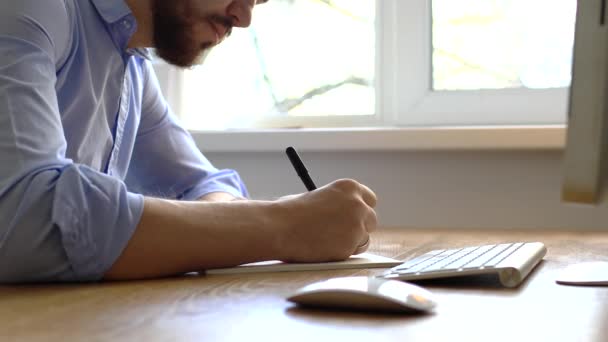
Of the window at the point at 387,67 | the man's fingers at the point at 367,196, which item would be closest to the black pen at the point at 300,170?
the man's fingers at the point at 367,196

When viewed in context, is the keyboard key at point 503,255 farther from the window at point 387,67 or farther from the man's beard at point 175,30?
the window at point 387,67

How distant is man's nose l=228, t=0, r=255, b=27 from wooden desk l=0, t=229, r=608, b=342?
1.92ft

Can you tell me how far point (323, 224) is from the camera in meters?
1.09

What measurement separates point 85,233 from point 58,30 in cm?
35

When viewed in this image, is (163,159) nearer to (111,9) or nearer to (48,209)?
(111,9)

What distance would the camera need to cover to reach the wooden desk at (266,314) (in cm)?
66

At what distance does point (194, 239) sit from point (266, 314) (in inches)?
10.8

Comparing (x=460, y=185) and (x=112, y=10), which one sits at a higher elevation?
(x=112, y=10)

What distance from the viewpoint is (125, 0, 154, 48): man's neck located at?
141 centimetres

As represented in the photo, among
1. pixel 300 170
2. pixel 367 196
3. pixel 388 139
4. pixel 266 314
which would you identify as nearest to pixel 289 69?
pixel 388 139

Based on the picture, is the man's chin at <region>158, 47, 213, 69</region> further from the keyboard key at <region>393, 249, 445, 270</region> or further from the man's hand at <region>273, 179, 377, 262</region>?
the keyboard key at <region>393, 249, 445, 270</region>

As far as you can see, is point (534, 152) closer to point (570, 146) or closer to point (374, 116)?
point (374, 116)

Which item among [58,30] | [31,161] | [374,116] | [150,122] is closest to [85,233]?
[31,161]

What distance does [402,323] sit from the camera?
695mm
